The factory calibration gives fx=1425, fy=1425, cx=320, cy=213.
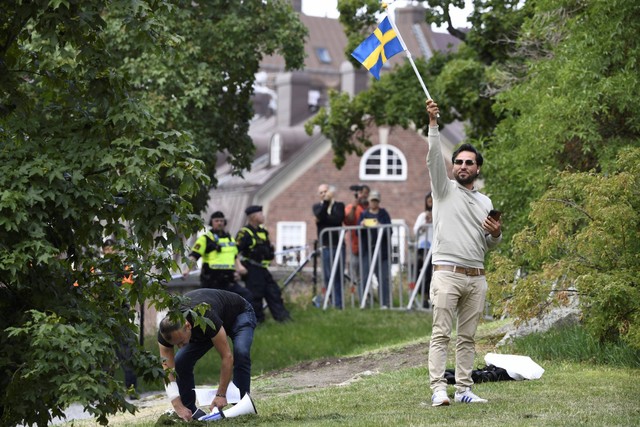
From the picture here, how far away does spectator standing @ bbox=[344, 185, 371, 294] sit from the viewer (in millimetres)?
24547

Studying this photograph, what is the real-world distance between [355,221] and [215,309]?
13689 millimetres

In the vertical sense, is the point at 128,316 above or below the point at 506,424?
above

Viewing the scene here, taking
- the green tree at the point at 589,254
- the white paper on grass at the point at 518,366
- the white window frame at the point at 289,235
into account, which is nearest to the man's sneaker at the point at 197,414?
the white paper on grass at the point at 518,366

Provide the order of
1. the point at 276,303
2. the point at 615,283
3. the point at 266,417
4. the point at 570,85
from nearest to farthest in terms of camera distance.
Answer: the point at 266,417
the point at 615,283
the point at 570,85
the point at 276,303

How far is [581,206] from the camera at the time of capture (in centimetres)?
1429

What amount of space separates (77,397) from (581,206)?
646 cm

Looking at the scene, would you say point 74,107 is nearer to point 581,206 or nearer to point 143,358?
point 143,358

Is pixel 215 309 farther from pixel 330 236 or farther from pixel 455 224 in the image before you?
pixel 330 236

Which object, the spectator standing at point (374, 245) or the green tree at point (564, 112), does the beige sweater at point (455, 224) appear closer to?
the green tree at point (564, 112)

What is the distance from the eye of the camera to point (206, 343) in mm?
11867

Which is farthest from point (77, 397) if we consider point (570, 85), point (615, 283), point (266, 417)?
point (570, 85)

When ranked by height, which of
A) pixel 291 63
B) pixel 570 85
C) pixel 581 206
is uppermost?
pixel 291 63

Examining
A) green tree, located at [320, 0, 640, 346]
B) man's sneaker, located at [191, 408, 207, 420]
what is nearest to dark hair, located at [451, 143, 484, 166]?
green tree, located at [320, 0, 640, 346]

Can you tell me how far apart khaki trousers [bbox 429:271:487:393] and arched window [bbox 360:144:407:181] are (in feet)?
161
